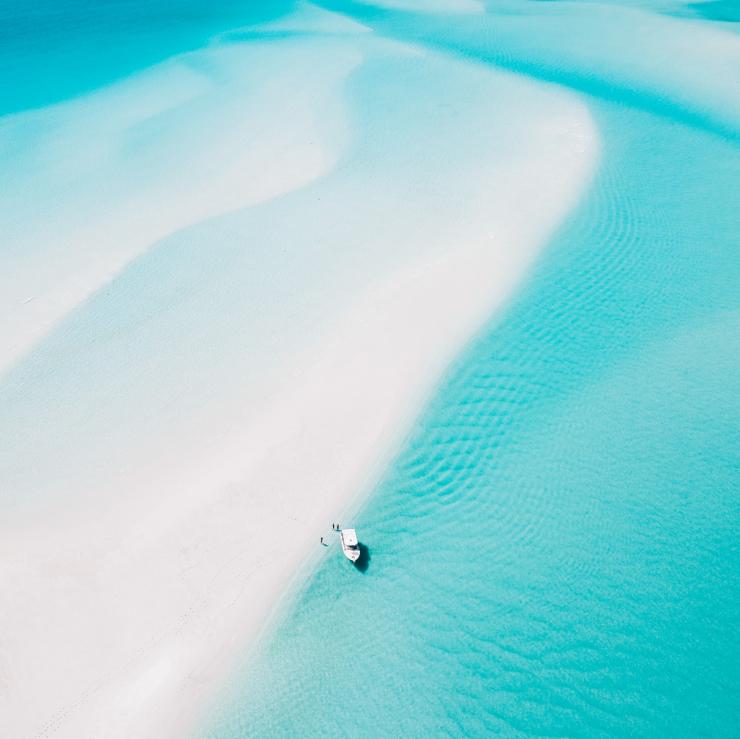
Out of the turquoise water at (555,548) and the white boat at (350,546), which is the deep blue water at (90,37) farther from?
the white boat at (350,546)

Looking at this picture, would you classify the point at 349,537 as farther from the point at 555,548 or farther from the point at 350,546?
the point at 555,548

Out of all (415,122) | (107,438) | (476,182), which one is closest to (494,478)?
(107,438)

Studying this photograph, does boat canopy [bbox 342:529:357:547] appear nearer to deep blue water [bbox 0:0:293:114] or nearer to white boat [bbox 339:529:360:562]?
white boat [bbox 339:529:360:562]

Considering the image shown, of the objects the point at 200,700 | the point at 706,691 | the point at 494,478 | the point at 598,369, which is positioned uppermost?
the point at 598,369

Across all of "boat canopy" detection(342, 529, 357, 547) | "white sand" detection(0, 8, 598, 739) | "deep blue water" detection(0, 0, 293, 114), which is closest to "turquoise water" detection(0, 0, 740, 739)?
"white sand" detection(0, 8, 598, 739)

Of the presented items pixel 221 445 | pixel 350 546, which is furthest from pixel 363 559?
pixel 221 445

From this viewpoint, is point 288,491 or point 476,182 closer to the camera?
point 288,491

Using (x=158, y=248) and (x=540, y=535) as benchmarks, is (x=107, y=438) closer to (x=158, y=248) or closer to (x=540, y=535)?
(x=158, y=248)
